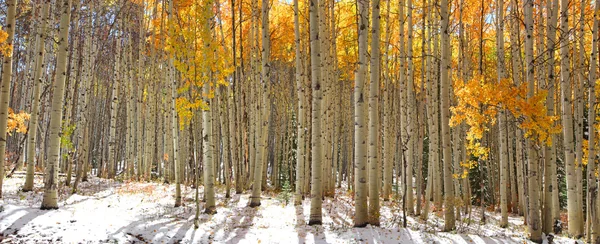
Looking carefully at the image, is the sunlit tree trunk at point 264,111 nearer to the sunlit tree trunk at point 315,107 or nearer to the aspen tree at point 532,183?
the sunlit tree trunk at point 315,107

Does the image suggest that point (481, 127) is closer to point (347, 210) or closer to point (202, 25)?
point (347, 210)

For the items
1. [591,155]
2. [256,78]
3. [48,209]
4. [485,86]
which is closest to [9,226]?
[48,209]

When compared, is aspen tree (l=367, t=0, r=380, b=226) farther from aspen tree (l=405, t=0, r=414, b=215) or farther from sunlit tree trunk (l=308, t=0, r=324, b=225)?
aspen tree (l=405, t=0, r=414, b=215)

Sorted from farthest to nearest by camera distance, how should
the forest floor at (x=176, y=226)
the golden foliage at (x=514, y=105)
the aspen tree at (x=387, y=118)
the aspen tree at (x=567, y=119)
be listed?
the aspen tree at (x=387, y=118) < the aspen tree at (x=567, y=119) < the golden foliage at (x=514, y=105) < the forest floor at (x=176, y=226)

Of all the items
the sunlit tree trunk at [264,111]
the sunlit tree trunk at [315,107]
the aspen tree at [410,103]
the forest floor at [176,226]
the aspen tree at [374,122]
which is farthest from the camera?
the sunlit tree trunk at [264,111]

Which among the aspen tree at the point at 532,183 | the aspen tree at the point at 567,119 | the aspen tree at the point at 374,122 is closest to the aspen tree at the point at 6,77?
the aspen tree at the point at 374,122

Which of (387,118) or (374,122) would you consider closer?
(374,122)

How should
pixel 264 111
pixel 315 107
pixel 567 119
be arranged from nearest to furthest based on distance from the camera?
pixel 315 107 < pixel 567 119 < pixel 264 111

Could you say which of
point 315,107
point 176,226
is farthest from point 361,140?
point 176,226

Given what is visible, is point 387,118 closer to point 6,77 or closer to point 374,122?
point 374,122

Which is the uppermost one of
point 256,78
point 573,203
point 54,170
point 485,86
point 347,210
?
point 256,78

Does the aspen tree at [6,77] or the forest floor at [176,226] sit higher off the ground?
the aspen tree at [6,77]

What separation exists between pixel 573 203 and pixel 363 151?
198 inches

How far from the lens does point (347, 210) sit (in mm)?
10680
